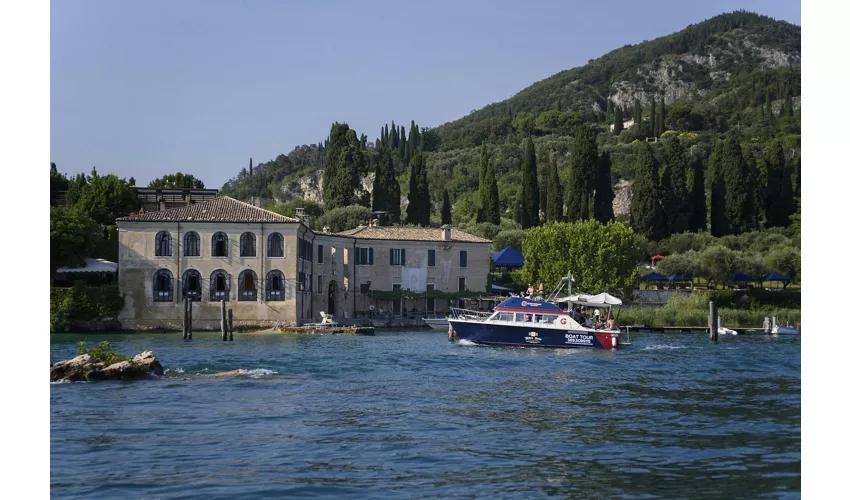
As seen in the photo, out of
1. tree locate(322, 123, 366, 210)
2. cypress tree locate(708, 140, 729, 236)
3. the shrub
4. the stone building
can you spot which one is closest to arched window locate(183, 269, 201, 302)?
the stone building

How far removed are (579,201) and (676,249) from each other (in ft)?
25.2

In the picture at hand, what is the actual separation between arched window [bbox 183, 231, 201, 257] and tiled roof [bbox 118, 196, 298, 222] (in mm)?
713

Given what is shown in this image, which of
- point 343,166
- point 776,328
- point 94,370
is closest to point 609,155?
point 343,166

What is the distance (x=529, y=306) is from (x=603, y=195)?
34219mm

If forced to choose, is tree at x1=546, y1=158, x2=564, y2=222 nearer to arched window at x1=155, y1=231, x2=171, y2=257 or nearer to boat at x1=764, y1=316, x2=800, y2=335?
boat at x1=764, y1=316, x2=800, y2=335

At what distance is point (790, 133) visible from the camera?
102125 mm

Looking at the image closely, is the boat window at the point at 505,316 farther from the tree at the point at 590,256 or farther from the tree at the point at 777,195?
the tree at the point at 777,195


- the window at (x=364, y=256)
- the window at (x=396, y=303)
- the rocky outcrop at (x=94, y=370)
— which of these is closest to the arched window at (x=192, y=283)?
Result: the window at (x=364, y=256)

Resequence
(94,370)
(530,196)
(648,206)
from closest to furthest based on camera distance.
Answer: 1. (94,370)
2. (648,206)
3. (530,196)

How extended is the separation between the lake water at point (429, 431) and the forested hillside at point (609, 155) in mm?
40389

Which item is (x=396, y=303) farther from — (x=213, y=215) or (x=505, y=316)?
(x=505, y=316)

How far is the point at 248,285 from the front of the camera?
147 feet

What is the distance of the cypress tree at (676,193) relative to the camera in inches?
2547
